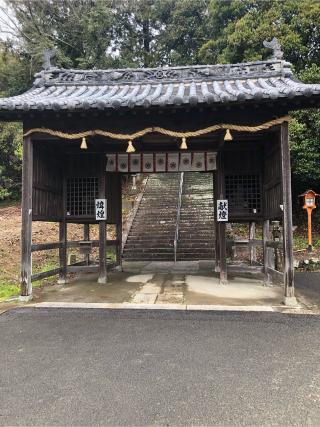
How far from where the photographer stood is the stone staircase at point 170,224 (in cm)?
1430

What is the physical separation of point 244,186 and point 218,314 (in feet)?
13.1

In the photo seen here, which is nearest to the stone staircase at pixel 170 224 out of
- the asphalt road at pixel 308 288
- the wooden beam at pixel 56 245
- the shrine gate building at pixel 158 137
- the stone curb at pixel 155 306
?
the wooden beam at pixel 56 245

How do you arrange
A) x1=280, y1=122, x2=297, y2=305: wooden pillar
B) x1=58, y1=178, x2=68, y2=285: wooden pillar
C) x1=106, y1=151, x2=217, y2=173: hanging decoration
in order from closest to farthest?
x1=280, y1=122, x2=297, y2=305: wooden pillar → x1=58, y1=178, x2=68, y2=285: wooden pillar → x1=106, y1=151, x2=217, y2=173: hanging decoration

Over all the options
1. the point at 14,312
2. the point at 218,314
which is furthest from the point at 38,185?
the point at 218,314

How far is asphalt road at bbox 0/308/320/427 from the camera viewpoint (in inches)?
115

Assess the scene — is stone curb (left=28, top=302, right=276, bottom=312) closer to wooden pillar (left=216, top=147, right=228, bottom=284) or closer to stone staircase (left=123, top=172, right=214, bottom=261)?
wooden pillar (left=216, top=147, right=228, bottom=284)

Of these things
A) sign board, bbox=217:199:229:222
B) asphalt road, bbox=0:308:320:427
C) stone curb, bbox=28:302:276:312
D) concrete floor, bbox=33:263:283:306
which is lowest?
asphalt road, bbox=0:308:320:427

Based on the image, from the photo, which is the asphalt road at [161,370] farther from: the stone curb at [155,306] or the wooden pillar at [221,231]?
the wooden pillar at [221,231]

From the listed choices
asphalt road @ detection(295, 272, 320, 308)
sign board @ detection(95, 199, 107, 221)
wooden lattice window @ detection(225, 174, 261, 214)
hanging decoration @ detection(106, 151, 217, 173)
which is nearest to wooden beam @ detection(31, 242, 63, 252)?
sign board @ detection(95, 199, 107, 221)

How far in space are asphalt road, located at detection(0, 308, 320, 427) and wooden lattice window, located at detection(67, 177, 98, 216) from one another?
376 centimetres

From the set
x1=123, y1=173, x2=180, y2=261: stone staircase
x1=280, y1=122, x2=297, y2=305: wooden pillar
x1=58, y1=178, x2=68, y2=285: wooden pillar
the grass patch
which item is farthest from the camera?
x1=123, y1=173, x2=180, y2=261: stone staircase

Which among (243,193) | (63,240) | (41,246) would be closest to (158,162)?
(243,193)

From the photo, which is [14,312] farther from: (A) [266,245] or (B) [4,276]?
(A) [266,245]

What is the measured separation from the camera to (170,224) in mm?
16547
